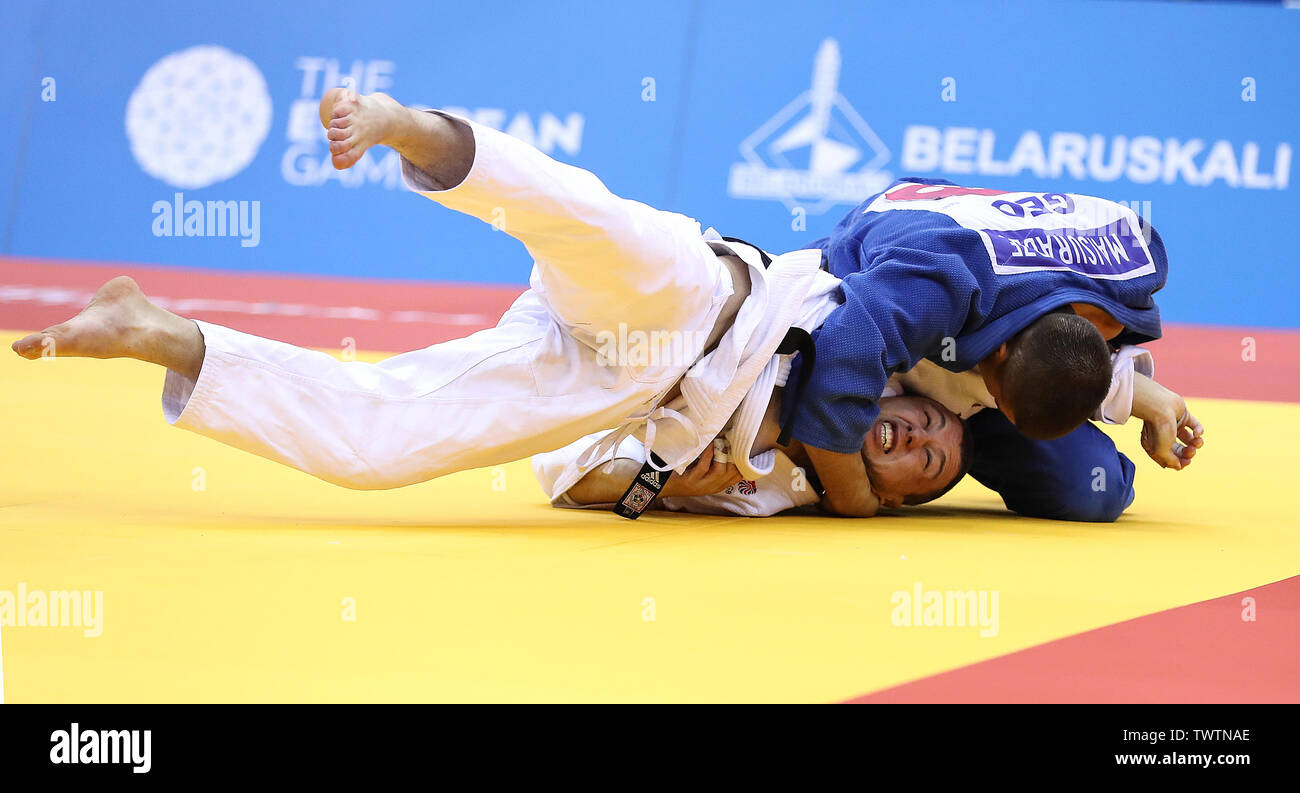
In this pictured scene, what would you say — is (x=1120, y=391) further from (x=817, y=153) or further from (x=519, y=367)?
(x=817, y=153)

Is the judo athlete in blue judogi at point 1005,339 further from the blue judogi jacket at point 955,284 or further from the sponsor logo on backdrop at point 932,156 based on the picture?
the sponsor logo on backdrop at point 932,156

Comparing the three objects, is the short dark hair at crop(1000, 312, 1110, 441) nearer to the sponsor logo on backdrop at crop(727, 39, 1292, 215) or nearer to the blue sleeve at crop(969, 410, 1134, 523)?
the blue sleeve at crop(969, 410, 1134, 523)

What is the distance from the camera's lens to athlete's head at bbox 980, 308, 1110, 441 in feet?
8.75

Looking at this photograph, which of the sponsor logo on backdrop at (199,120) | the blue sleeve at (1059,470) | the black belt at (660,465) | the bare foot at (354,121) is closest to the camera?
the bare foot at (354,121)

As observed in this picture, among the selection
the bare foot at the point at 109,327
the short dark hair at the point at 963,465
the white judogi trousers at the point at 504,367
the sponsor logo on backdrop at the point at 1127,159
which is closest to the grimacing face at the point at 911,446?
the short dark hair at the point at 963,465

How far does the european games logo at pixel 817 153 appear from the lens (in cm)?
787

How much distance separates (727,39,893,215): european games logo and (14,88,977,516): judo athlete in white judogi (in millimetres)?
5086

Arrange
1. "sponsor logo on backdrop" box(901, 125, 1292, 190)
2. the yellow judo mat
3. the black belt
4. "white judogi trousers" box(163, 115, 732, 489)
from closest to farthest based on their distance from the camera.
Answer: the yellow judo mat → "white judogi trousers" box(163, 115, 732, 489) → the black belt → "sponsor logo on backdrop" box(901, 125, 1292, 190)

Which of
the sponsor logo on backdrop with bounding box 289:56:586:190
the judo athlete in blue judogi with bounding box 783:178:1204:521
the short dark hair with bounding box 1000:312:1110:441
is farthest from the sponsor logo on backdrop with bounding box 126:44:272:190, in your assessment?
the short dark hair with bounding box 1000:312:1110:441

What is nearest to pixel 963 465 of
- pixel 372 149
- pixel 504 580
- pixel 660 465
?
pixel 660 465

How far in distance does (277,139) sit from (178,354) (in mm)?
6062

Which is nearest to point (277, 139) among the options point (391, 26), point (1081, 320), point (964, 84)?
point (391, 26)

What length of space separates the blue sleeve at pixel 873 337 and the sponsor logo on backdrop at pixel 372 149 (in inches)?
215

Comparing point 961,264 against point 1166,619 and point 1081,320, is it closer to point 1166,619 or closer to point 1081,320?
point 1081,320
